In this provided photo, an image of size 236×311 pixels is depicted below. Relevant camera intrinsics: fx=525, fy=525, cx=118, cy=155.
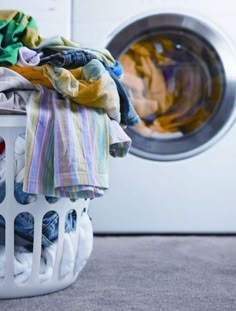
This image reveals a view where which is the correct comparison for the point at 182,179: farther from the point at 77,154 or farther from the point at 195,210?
the point at 77,154

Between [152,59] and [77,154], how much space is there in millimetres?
791

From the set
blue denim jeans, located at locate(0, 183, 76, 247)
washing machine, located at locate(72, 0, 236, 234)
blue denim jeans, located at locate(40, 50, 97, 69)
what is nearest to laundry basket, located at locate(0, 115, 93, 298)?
blue denim jeans, located at locate(0, 183, 76, 247)

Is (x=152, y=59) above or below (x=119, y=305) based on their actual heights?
above

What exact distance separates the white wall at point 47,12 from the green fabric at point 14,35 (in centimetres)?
43

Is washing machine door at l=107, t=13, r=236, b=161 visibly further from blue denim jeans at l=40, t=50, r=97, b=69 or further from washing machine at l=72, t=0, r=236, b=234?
blue denim jeans at l=40, t=50, r=97, b=69

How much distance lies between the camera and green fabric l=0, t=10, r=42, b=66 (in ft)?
2.92

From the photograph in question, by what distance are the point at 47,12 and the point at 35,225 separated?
0.76 meters

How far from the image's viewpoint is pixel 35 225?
865mm

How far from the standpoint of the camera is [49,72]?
2.82ft

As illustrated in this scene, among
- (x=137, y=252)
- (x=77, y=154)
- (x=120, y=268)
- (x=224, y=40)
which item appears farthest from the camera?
(x=224, y=40)

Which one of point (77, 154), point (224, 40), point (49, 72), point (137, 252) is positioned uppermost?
point (224, 40)

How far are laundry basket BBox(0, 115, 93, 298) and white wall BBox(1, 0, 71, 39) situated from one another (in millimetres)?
648

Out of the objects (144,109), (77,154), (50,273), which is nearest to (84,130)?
(77,154)

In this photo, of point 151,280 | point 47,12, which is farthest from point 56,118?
point 47,12
